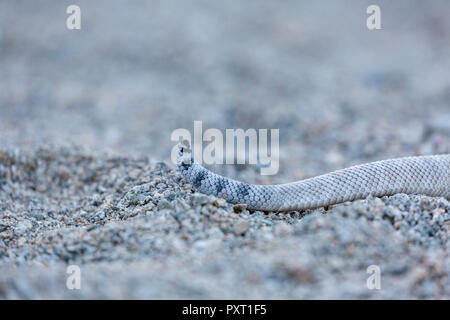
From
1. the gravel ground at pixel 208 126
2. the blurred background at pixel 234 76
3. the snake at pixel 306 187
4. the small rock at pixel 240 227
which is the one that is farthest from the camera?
the blurred background at pixel 234 76

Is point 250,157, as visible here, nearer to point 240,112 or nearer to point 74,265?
point 240,112

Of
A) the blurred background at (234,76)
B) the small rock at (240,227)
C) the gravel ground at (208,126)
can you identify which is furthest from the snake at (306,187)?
the blurred background at (234,76)

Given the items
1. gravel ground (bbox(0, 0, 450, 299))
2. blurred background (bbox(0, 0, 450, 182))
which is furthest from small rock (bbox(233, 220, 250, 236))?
blurred background (bbox(0, 0, 450, 182))

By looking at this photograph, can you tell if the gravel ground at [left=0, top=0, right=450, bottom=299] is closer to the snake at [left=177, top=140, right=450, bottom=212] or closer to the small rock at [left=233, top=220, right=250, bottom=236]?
the small rock at [left=233, top=220, right=250, bottom=236]

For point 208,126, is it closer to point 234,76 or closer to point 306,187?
point 234,76

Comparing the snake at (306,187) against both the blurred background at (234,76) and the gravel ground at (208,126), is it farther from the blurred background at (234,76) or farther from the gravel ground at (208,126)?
the blurred background at (234,76)
